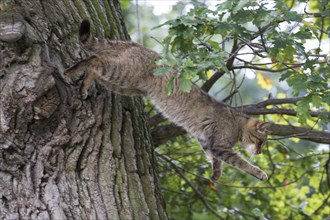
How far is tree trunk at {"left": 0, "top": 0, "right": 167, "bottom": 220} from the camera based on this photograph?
3.31 m

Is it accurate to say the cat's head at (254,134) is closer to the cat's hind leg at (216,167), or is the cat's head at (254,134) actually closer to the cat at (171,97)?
the cat at (171,97)

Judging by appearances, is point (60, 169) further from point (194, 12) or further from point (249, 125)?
point (249, 125)

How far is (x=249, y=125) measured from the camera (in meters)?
5.45

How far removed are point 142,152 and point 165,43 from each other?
2.56ft

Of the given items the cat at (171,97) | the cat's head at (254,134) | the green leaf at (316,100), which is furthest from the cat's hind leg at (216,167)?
the green leaf at (316,100)

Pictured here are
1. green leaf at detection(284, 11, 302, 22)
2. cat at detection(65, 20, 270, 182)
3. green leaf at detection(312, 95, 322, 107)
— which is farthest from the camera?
cat at detection(65, 20, 270, 182)

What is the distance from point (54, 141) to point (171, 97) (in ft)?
4.90

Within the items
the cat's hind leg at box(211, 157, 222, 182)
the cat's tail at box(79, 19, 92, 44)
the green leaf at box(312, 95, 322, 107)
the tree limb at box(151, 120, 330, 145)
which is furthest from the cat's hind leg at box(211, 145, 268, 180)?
the cat's tail at box(79, 19, 92, 44)

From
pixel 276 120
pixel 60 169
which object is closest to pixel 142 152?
pixel 60 169

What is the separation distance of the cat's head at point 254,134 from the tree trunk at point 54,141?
1768mm

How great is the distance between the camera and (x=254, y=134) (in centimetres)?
545

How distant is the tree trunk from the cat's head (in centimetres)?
177

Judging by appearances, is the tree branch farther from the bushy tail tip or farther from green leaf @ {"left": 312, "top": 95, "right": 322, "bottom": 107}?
the bushy tail tip

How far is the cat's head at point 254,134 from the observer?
5355 millimetres
